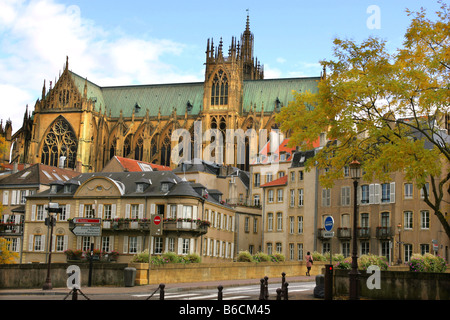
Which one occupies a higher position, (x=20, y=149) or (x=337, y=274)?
(x=20, y=149)

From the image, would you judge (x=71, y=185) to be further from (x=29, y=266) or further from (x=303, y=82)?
(x=303, y=82)

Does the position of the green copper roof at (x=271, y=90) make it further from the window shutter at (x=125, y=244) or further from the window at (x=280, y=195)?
the window shutter at (x=125, y=244)

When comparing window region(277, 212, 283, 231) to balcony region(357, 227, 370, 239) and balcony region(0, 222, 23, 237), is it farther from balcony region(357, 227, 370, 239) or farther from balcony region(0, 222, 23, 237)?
balcony region(0, 222, 23, 237)

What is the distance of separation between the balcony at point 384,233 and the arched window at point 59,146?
60.8m

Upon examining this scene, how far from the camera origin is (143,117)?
108438 millimetres

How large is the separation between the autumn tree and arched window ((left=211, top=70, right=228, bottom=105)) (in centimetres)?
7574

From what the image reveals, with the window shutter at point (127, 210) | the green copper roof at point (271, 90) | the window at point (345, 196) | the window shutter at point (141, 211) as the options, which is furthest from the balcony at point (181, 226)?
the green copper roof at point (271, 90)

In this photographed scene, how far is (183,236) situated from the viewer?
49312 mm

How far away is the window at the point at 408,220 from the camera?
49.9 meters

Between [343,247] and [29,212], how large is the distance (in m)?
25.4

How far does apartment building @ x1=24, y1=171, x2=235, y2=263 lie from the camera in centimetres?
4941

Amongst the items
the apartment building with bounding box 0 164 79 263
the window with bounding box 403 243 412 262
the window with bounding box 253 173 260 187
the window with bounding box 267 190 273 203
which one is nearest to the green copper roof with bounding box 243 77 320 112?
the window with bounding box 253 173 260 187
